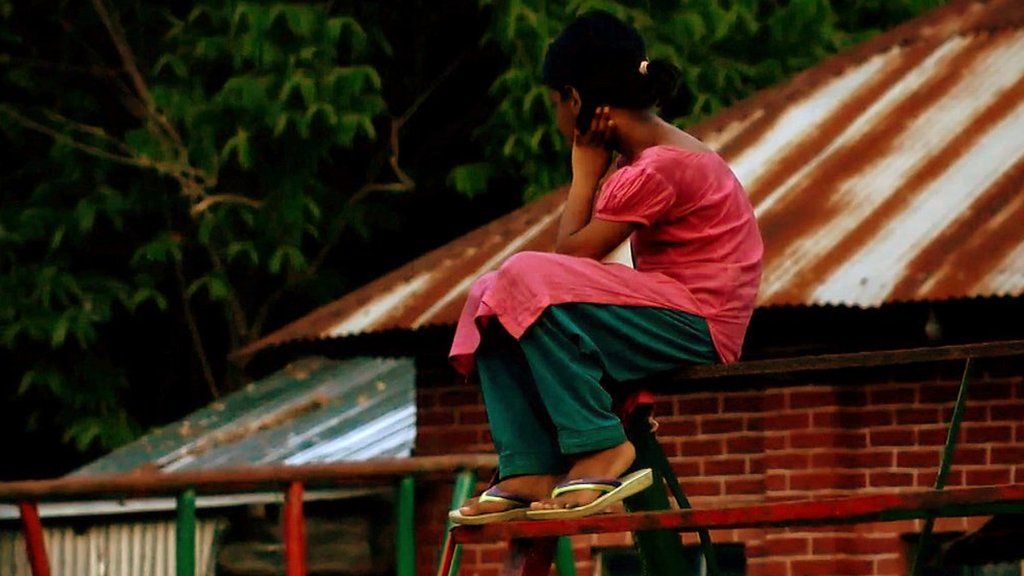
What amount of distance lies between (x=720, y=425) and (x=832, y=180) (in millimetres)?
1074

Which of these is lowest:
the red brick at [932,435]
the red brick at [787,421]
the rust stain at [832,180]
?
the red brick at [932,435]

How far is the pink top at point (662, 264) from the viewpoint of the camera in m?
4.43

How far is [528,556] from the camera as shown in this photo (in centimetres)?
454

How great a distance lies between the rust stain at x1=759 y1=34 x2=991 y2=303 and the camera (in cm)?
893

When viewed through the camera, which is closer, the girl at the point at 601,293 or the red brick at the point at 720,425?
the girl at the point at 601,293

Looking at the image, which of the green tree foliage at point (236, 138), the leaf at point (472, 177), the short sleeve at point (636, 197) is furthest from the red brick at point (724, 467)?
the short sleeve at point (636, 197)

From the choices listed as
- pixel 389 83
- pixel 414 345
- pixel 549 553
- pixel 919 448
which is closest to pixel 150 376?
pixel 389 83

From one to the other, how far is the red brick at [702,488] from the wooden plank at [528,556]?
16.3 feet

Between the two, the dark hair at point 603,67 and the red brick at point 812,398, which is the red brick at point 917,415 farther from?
the dark hair at point 603,67

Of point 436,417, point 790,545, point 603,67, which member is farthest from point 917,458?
point 603,67

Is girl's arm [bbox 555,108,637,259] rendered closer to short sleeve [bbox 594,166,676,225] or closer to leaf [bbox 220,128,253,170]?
short sleeve [bbox 594,166,676,225]

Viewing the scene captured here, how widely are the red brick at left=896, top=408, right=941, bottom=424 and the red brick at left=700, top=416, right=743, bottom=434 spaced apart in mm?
677

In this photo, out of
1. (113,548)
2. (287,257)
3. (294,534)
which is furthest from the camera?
(287,257)

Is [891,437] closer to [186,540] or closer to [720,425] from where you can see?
[720,425]
